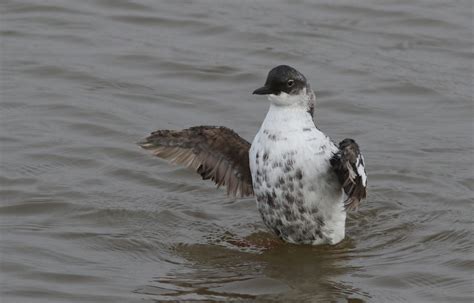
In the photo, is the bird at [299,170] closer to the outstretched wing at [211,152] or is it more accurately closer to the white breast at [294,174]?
the white breast at [294,174]

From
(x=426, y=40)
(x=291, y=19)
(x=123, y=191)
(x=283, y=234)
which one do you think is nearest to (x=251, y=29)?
(x=291, y=19)

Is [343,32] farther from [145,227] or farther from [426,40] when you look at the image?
[145,227]

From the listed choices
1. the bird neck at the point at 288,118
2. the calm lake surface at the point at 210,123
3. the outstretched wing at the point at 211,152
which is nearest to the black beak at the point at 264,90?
the bird neck at the point at 288,118

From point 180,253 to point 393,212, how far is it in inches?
79.1

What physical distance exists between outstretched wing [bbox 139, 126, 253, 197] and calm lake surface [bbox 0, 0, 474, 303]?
1.25 feet

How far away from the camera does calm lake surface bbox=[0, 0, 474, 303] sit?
8.88 meters

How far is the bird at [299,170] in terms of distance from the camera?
906cm

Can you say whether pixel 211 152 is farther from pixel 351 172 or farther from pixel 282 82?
pixel 351 172

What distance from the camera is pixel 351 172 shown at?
882 centimetres

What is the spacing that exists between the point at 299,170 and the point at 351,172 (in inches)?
17.0

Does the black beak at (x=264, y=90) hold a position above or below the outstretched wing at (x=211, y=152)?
above

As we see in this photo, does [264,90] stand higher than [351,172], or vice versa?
[264,90]

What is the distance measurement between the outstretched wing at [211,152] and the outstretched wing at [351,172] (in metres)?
1.05

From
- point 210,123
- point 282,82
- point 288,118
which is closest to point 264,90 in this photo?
point 282,82
